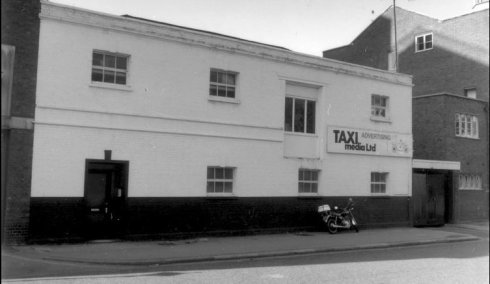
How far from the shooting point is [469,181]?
26516mm

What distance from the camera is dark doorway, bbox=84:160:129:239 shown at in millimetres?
14898

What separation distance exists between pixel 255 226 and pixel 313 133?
191 inches

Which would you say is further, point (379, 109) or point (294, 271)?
point (379, 109)

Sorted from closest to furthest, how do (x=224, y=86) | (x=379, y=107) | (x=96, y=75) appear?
(x=96, y=75), (x=224, y=86), (x=379, y=107)

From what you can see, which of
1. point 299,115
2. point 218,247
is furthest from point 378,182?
point 218,247

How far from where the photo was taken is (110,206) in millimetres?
15297

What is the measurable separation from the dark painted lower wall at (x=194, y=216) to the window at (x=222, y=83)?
3.77 meters

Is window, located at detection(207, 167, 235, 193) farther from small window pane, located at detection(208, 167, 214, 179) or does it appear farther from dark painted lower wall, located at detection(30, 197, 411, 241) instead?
dark painted lower wall, located at detection(30, 197, 411, 241)

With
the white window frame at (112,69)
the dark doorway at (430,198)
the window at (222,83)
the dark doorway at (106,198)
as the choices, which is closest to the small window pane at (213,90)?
the window at (222,83)

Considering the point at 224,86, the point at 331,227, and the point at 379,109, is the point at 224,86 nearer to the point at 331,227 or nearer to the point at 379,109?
the point at 331,227

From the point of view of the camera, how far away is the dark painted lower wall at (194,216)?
1391 cm

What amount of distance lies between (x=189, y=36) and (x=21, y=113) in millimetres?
5930

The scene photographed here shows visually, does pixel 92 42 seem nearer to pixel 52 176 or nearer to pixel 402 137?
pixel 52 176

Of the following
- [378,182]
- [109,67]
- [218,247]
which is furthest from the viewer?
[378,182]
